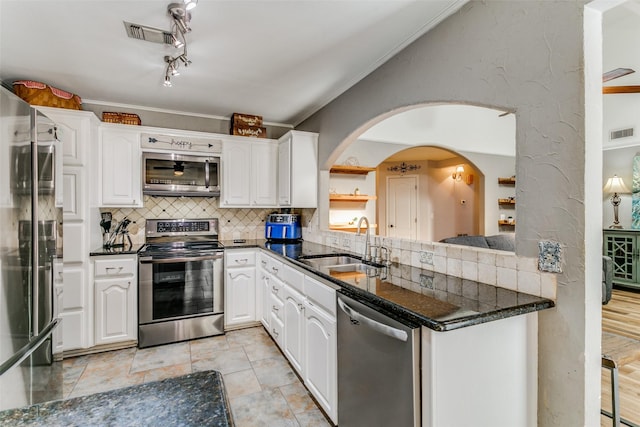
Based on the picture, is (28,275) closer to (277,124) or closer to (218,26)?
(218,26)

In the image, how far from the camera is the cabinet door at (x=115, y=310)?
2896 mm

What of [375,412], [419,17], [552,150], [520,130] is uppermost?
[419,17]

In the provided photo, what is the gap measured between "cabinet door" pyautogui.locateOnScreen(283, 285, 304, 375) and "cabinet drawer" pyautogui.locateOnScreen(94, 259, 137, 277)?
5.14ft

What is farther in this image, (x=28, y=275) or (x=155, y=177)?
(x=155, y=177)

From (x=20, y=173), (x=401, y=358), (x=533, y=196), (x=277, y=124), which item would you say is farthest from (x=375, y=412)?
(x=277, y=124)

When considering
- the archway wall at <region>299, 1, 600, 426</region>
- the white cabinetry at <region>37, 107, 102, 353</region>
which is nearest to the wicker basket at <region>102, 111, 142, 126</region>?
the white cabinetry at <region>37, 107, 102, 353</region>

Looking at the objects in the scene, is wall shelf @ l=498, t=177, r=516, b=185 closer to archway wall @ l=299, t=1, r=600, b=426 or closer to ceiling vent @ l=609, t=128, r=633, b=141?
ceiling vent @ l=609, t=128, r=633, b=141

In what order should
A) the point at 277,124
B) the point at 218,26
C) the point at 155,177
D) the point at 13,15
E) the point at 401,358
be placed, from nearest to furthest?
1. the point at 401,358
2. the point at 13,15
3. the point at 218,26
4. the point at 155,177
5. the point at 277,124

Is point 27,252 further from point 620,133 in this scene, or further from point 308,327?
point 620,133

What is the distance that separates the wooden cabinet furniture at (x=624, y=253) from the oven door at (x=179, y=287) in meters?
6.08

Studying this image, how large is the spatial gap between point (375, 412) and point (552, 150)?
140 cm

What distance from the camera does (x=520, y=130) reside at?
1463 millimetres

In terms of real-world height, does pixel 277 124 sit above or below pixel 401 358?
above

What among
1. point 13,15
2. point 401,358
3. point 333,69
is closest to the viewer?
point 401,358
